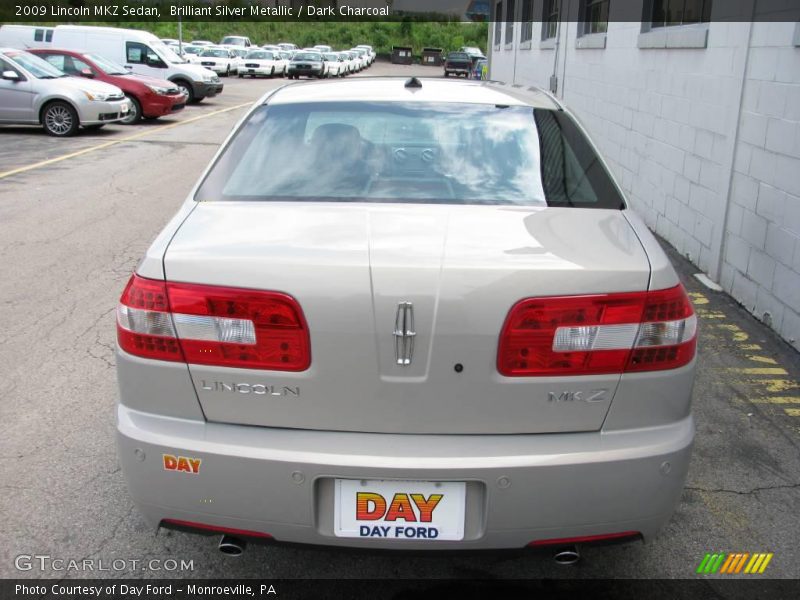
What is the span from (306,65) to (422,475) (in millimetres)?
43957

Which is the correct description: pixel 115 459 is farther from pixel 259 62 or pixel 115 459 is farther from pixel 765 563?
pixel 259 62

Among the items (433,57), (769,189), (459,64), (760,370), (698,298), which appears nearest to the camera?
(760,370)

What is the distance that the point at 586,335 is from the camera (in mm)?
2186

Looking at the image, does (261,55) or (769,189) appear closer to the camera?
(769,189)

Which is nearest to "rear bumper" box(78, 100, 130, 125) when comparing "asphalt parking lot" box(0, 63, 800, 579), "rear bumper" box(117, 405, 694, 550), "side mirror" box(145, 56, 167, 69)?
"side mirror" box(145, 56, 167, 69)

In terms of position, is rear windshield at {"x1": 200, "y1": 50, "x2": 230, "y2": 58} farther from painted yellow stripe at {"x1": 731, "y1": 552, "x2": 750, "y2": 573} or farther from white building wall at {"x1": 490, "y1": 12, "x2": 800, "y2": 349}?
painted yellow stripe at {"x1": 731, "y1": 552, "x2": 750, "y2": 573}

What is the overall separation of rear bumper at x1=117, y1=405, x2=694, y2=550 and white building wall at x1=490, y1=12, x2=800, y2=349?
3.37 metres

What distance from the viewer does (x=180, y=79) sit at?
75.1 feet

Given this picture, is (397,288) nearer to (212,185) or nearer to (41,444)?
(212,185)

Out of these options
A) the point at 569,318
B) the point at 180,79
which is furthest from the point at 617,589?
the point at 180,79

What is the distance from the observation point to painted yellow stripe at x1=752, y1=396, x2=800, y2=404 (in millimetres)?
4258

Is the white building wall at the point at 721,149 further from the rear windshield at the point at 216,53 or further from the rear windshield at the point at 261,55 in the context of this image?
the rear windshield at the point at 216,53

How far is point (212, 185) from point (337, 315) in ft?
3.32

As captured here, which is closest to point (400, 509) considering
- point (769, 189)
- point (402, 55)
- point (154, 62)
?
point (769, 189)
